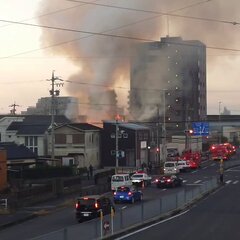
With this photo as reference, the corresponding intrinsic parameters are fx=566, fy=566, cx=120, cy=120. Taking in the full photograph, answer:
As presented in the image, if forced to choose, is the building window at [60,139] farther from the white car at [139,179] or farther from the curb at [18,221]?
the curb at [18,221]

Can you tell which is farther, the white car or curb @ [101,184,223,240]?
the white car

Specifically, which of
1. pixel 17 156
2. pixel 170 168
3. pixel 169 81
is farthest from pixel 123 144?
pixel 169 81

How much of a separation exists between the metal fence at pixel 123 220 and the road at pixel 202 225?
2.19 ft

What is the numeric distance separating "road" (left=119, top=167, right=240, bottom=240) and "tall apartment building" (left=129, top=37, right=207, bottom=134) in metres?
50.0

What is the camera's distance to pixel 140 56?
97.1 metres

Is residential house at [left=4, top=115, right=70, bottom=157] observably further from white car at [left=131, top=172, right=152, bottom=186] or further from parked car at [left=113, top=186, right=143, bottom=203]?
parked car at [left=113, top=186, right=143, bottom=203]

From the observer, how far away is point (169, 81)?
113 meters

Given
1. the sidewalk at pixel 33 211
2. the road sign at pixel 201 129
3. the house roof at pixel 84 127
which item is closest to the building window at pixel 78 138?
the house roof at pixel 84 127

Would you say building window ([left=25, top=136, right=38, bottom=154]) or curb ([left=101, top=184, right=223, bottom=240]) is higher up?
building window ([left=25, top=136, right=38, bottom=154])

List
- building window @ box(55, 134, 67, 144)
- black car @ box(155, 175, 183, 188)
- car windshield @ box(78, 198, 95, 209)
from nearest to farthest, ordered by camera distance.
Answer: car windshield @ box(78, 198, 95, 209) → black car @ box(155, 175, 183, 188) → building window @ box(55, 134, 67, 144)

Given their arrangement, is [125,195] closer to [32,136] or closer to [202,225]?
[202,225]

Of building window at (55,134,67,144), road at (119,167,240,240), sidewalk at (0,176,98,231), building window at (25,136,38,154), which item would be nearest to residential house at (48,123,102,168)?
building window at (55,134,67,144)

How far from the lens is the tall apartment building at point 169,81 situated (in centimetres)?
10106

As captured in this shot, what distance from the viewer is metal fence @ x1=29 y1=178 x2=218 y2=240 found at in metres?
16.2
